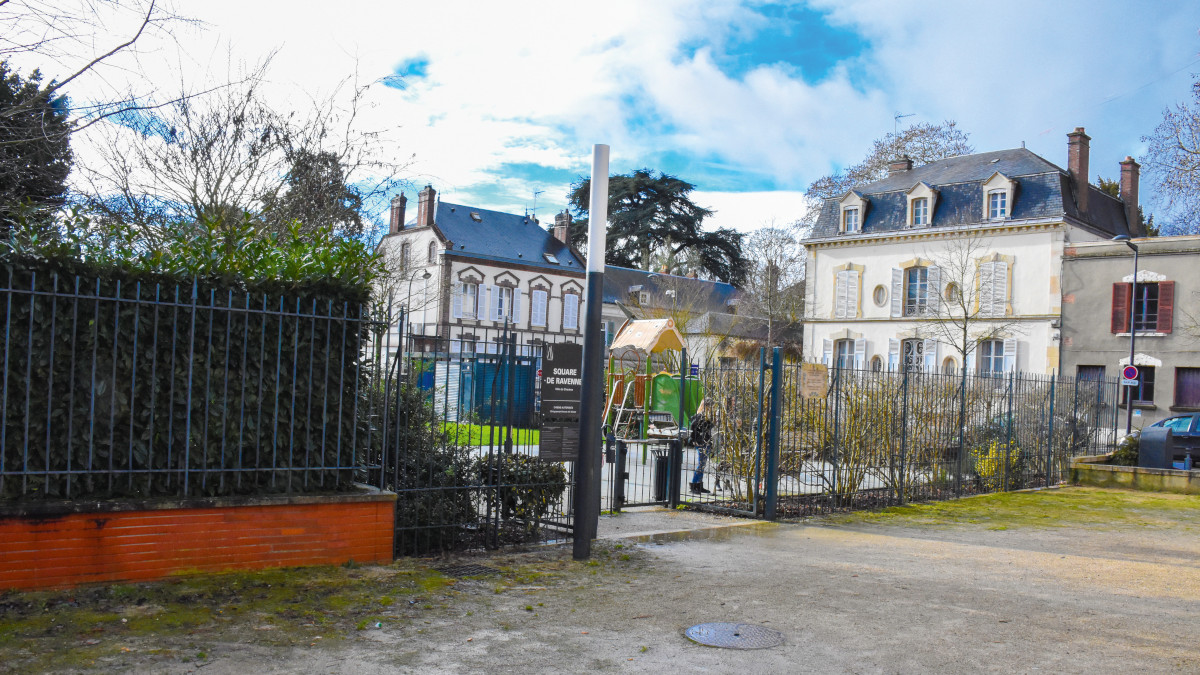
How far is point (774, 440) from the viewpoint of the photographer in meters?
11.1

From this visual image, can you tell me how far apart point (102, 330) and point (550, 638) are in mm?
3704

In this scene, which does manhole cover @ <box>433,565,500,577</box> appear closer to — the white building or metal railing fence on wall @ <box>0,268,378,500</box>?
metal railing fence on wall @ <box>0,268,378,500</box>

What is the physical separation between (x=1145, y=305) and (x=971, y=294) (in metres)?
6.38

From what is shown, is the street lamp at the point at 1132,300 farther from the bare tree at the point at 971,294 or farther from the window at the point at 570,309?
the window at the point at 570,309

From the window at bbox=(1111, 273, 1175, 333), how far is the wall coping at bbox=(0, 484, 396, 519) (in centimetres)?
3047

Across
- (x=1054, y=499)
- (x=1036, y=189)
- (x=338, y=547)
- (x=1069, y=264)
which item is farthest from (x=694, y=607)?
(x=1036, y=189)

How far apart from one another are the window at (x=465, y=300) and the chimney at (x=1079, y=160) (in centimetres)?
3014

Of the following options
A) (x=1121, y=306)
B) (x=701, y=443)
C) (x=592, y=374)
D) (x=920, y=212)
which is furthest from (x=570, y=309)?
(x=592, y=374)

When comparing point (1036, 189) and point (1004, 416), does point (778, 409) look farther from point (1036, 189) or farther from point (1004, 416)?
point (1036, 189)

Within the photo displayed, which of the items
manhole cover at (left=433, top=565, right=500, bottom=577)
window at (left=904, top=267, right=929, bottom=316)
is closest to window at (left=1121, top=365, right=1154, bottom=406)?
window at (left=904, top=267, right=929, bottom=316)

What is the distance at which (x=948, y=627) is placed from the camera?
6230mm

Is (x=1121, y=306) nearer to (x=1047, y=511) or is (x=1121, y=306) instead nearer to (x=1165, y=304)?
(x=1165, y=304)

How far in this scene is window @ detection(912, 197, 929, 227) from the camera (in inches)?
1565

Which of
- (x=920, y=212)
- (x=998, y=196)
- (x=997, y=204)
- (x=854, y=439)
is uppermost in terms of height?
(x=998, y=196)
